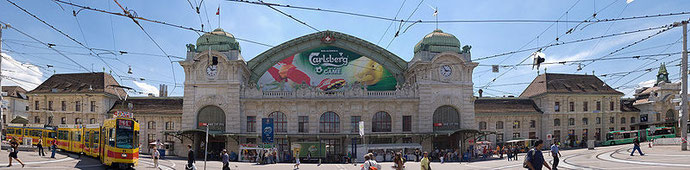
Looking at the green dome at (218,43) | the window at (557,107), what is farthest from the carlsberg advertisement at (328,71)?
the window at (557,107)

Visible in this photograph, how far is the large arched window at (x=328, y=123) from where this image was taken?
4341 centimetres

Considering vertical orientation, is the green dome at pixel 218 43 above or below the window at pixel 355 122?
above

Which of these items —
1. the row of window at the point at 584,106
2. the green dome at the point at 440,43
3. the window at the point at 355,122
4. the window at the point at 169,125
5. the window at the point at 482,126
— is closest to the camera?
the window at the point at 355,122

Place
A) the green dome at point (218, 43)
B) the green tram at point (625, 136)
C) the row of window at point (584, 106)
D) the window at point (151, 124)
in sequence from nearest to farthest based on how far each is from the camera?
the green dome at point (218, 43)
the window at point (151, 124)
the green tram at point (625, 136)
the row of window at point (584, 106)

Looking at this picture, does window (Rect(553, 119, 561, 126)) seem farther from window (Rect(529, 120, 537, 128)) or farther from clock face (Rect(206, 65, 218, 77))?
clock face (Rect(206, 65, 218, 77))

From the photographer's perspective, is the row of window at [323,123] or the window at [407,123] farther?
the window at [407,123]

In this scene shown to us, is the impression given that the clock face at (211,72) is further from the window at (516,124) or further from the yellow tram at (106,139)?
the window at (516,124)

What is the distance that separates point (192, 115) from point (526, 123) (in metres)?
38.0

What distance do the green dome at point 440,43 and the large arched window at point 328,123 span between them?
11397mm

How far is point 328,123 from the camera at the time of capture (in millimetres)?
43438

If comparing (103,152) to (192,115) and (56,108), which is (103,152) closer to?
(192,115)

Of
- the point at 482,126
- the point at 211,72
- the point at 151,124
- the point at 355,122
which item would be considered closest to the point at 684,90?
the point at 482,126

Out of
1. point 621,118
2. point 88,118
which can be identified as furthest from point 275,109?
point 621,118

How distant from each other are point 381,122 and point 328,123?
5182 mm
